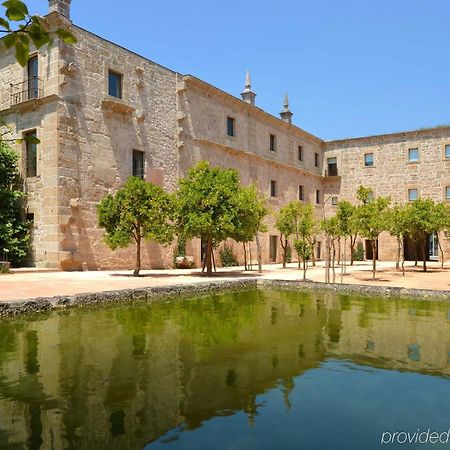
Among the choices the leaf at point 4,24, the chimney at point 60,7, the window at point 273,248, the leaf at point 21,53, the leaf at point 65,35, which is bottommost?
the window at point 273,248

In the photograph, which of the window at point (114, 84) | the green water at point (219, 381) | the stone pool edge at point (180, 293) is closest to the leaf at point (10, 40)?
the green water at point (219, 381)

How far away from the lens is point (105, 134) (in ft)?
60.7

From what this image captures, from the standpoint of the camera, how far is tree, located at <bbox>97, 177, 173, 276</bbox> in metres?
15.6

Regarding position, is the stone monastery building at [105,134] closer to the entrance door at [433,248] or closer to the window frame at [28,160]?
the window frame at [28,160]

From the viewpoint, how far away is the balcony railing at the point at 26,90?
56.8 feet

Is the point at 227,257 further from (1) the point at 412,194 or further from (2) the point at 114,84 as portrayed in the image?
(1) the point at 412,194

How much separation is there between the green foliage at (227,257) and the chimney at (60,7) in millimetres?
13419

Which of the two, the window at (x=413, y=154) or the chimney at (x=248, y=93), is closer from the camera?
the chimney at (x=248, y=93)

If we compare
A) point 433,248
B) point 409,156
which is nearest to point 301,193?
point 409,156

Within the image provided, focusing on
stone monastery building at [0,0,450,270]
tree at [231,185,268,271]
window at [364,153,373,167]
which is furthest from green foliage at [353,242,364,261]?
tree at [231,185,268,271]

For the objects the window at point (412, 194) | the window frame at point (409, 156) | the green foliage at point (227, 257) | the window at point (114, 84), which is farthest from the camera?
the window at point (412, 194)

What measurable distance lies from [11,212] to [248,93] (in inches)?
675

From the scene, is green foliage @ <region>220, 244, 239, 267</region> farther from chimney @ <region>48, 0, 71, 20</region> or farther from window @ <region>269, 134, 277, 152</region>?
chimney @ <region>48, 0, 71, 20</region>

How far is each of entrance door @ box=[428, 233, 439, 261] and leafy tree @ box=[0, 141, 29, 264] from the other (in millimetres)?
28515
